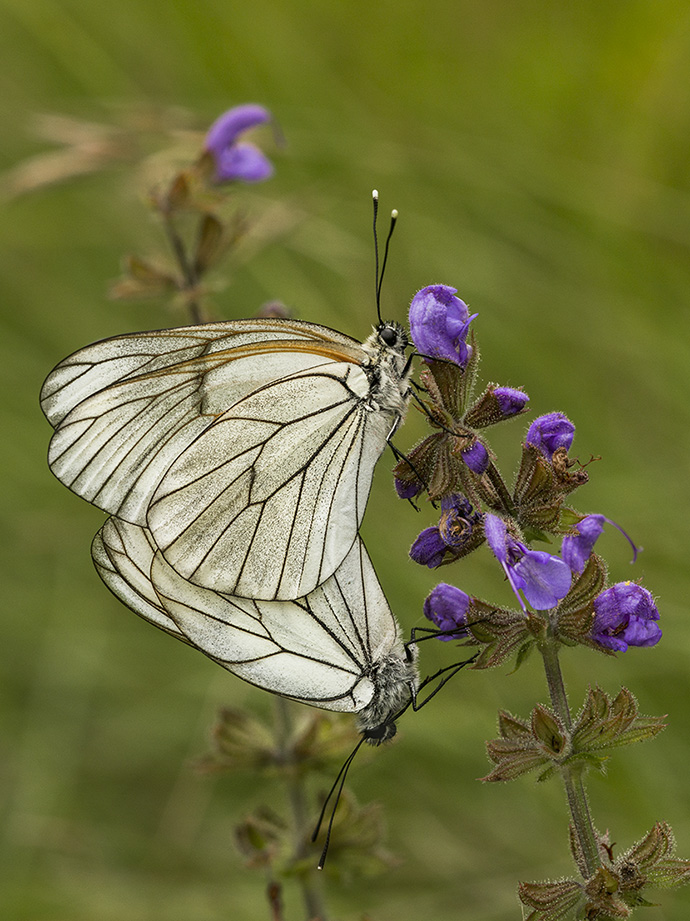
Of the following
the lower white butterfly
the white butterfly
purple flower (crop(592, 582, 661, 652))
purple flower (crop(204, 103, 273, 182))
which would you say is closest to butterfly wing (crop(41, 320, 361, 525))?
the white butterfly

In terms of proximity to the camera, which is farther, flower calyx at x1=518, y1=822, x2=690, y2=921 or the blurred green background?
the blurred green background

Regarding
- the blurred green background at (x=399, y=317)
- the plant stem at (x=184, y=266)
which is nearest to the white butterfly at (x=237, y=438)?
the plant stem at (x=184, y=266)

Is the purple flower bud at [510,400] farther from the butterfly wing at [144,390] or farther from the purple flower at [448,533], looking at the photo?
the butterfly wing at [144,390]

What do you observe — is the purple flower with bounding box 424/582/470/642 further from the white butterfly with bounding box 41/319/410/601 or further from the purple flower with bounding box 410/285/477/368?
the purple flower with bounding box 410/285/477/368

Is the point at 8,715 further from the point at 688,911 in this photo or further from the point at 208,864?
the point at 688,911

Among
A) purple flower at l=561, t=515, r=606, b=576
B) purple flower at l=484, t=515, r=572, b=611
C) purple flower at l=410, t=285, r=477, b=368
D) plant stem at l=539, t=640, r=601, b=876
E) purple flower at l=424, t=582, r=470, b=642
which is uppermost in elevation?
purple flower at l=410, t=285, r=477, b=368

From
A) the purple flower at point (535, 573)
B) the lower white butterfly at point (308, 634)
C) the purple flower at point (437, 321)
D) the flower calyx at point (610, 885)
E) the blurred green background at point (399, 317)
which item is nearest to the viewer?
the purple flower at point (535, 573)

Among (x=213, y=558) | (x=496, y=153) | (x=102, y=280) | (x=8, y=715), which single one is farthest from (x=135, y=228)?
(x=213, y=558)
